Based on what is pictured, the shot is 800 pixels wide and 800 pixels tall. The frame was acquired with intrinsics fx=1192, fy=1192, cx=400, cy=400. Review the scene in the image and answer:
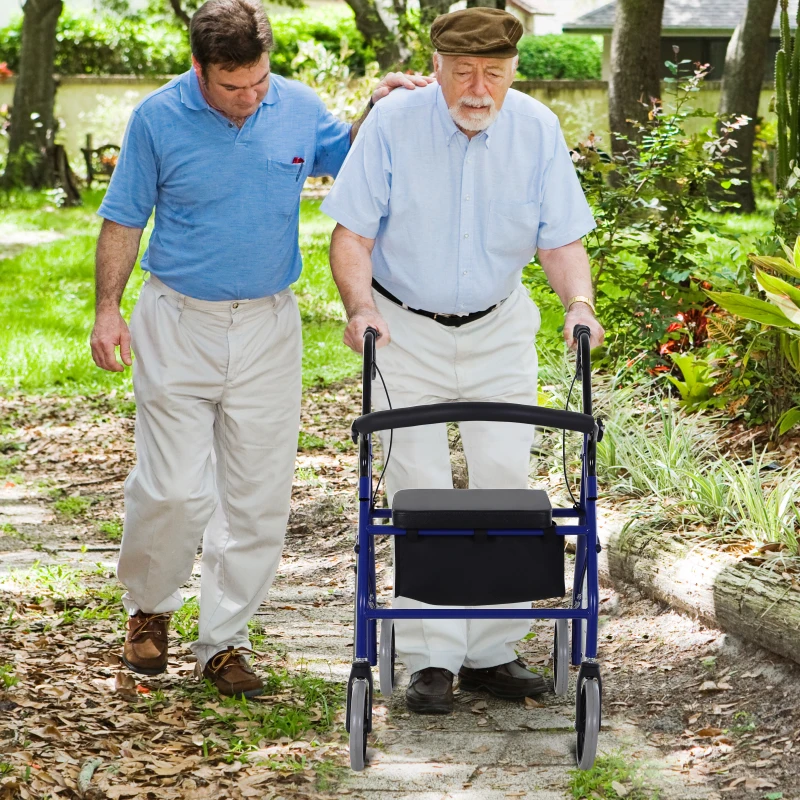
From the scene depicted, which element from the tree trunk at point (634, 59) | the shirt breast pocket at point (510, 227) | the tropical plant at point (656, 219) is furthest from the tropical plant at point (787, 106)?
the tree trunk at point (634, 59)

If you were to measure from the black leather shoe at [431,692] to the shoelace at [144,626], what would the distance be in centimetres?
85

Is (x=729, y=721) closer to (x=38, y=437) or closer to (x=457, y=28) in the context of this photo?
(x=457, y=28)

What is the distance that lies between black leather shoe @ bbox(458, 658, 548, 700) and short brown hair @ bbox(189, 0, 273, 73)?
6.72 feet

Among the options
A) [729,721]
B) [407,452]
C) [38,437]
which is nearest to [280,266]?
[407,452]

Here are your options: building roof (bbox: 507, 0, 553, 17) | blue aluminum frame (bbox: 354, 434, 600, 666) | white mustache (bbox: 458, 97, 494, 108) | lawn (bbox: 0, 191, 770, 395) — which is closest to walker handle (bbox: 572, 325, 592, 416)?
blue aluminum frame (bbox: 354, 434, 600, 666)

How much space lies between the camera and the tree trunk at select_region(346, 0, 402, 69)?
688 inches

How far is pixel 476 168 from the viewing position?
362 cm

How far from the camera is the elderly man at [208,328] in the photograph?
12.2 ft

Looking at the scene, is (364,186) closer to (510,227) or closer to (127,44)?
(510,227)

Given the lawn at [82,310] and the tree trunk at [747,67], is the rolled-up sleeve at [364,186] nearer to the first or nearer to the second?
the lawn at [82,310]

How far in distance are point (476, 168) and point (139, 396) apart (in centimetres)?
128

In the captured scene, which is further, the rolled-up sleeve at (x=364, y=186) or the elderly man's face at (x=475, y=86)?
the rolled-up sleeve at (x=364, y=186)

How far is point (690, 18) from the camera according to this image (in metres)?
26.0

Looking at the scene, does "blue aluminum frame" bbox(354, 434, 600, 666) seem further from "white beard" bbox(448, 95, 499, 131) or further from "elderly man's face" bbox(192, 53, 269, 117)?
"elderly man's face" bbox(192, 53, 269, 117)
